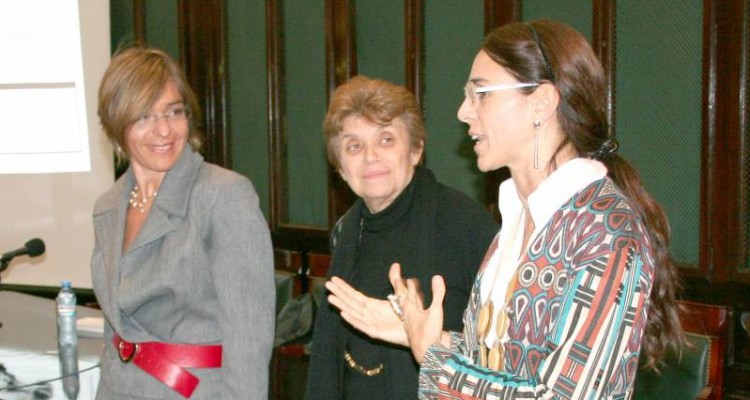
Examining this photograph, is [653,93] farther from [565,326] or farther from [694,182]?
[565,326]

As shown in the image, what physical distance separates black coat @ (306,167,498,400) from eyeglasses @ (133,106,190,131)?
557 millimetres

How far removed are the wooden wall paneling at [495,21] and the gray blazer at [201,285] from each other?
2.09 meters

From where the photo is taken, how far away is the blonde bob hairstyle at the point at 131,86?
80.6 inches

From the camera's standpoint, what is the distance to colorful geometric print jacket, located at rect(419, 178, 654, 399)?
4.08 feet

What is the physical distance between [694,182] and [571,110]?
202 cm

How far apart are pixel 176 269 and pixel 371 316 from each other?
1.75 feet

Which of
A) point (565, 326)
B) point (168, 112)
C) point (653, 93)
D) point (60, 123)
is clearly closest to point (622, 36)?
point (653, 93)

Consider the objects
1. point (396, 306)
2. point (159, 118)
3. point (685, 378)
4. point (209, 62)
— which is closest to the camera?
point (396, 306)

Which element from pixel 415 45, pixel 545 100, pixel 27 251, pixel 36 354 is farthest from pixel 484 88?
pixel 415 45

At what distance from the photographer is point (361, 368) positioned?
221cm

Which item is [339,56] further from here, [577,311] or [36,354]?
[577,311]

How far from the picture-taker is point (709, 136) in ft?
10.4

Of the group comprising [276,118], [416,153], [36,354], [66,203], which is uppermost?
[416,153]

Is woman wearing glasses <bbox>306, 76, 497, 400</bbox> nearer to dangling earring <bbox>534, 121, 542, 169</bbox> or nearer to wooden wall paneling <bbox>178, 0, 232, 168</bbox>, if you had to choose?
dangling earring <bbox>534, 121, 542, 169</bbox>
